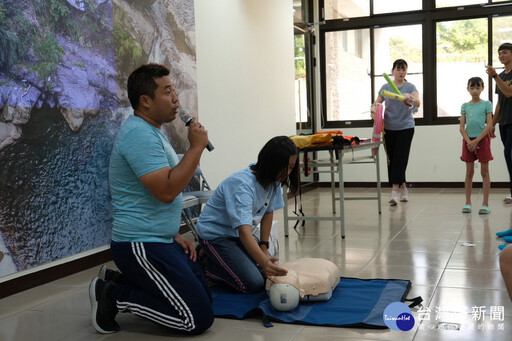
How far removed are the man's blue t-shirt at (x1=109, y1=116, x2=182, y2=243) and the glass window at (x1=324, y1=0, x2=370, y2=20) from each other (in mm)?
6504

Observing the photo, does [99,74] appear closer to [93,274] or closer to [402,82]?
[93,274]

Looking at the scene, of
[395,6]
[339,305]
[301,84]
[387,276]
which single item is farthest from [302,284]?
[395,6]

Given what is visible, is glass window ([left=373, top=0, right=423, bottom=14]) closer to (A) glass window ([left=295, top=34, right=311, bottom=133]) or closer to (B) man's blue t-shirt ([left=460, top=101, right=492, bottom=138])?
Answer: (A) glass window ([left=295, top=34, right=311, bottom=133])

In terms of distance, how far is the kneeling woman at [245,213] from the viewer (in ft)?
9.00

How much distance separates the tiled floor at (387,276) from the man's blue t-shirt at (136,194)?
0.45m

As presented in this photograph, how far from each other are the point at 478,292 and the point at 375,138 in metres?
3.23

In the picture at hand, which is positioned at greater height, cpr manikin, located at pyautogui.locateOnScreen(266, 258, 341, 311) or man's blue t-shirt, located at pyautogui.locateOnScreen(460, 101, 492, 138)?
man's blue t-shirt, located at pyautogui.locateOnScreen(460, 101, 492, 138)

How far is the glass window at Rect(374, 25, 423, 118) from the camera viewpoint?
8.06 meters

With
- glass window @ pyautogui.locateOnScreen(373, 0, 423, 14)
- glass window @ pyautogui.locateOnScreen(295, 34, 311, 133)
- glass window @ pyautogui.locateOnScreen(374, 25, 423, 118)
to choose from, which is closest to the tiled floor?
glass window @ pyautogui.locateOnScreen(295, 34, 311, 133)

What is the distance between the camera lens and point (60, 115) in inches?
137

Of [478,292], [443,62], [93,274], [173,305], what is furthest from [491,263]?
[443,62]

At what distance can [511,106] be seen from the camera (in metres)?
4.92

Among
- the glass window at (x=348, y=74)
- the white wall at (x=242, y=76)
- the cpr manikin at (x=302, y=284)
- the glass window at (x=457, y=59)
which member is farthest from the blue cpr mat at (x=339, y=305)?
the glass window at (x=348, y=74)

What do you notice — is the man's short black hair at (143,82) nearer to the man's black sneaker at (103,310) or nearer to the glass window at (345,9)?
the man's black sneaker at (103,310)
